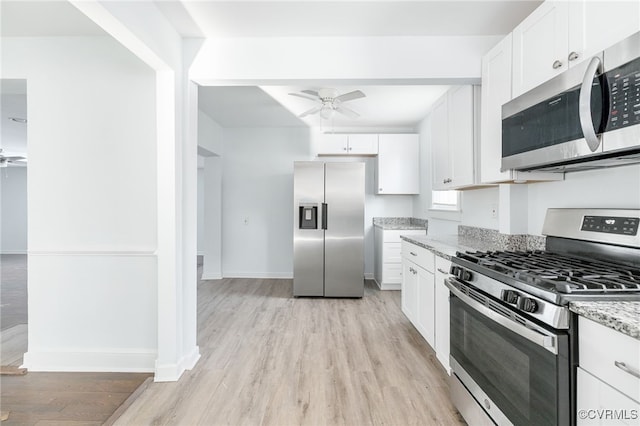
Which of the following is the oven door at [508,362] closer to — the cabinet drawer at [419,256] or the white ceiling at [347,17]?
the cabinet drawer at [419,256]

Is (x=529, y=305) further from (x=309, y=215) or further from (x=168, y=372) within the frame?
(x=309, y=215)

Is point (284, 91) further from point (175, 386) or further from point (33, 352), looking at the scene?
point (33, 352)

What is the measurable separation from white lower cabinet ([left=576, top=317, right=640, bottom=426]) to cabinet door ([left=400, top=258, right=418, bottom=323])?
1820 millimetres

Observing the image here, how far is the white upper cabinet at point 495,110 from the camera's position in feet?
6.62

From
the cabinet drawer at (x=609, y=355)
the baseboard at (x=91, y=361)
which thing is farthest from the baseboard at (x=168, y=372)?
the cabinet drawer at (x=609, y=355)

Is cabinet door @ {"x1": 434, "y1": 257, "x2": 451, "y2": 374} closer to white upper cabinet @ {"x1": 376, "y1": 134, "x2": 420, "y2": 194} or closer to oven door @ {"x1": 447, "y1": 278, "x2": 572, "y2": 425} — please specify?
oven door @ {"x1": 447, "y1": 278, "x2": 572, "y2": 425}

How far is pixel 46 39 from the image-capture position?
98.0 inches

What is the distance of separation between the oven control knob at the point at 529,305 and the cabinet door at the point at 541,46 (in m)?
1.17

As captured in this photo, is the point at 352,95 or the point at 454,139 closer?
the point at 454,139

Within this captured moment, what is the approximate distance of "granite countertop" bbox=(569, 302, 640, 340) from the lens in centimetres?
91

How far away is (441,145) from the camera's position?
3.20 meters

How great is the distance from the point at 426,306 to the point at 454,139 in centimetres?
146

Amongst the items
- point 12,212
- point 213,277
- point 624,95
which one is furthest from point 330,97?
point 12,212

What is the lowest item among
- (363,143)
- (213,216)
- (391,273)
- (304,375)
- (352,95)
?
(304,375)
